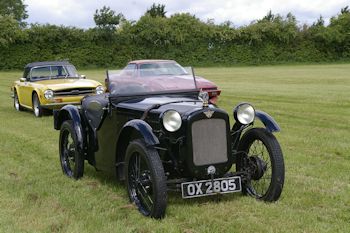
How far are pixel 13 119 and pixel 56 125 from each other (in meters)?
6.27

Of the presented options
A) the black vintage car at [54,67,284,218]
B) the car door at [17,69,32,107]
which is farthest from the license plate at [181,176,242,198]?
the car door at [17,69,32,107]

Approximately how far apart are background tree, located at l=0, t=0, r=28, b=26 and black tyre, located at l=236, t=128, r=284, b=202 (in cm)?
7903

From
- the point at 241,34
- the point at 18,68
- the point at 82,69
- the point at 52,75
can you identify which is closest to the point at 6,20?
the point at 18,68

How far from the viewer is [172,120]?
4.66 metres

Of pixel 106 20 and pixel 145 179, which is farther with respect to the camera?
pixel 106 20

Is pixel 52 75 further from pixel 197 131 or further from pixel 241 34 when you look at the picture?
pixel 241 34

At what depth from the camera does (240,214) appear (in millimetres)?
4691

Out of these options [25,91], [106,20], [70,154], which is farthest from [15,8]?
[70,154]

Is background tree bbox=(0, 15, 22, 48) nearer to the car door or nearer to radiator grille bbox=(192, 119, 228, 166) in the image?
the car door

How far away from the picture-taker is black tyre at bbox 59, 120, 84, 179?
6.17 m

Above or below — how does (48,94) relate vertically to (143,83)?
below

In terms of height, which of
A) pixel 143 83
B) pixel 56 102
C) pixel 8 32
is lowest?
pixel 56 102

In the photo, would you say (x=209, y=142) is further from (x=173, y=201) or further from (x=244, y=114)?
(x=173, y=201)

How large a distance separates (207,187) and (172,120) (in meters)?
0.73
